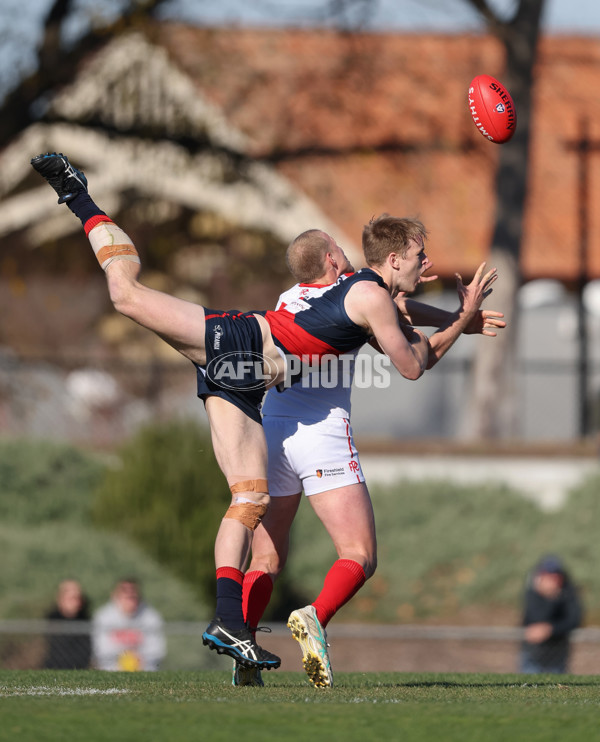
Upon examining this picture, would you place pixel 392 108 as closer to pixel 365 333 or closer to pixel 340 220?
pixel 340 220

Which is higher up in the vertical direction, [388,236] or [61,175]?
[61,175]

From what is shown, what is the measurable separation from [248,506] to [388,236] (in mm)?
1452

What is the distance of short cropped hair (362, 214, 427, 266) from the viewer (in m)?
6.06

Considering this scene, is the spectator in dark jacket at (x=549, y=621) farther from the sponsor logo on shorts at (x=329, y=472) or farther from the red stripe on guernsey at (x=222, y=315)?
the red stripe on guernsey at (x=222, y=315)

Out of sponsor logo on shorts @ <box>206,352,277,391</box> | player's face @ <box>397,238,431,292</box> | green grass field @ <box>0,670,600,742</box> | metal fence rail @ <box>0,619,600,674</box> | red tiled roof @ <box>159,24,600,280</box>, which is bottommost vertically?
metal fence rail @ <box>0,619,600,674</box>

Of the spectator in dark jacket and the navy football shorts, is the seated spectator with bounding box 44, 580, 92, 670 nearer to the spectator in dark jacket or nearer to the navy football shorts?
the spectator in dark jacket

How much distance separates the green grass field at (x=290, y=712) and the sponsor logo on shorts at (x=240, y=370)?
1.38 m

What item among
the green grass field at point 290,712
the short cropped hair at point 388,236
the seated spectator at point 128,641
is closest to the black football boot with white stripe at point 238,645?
the green grass field at point 290,712

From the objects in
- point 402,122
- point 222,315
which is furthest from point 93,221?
point 402,122

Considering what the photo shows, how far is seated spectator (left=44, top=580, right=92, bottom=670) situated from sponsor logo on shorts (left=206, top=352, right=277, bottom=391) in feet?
18.5

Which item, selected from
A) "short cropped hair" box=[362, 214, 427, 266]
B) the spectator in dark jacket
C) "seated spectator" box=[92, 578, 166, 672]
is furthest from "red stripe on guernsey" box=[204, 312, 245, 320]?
the spectator in dark jacket

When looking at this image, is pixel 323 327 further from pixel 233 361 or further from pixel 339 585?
pixel 339 585

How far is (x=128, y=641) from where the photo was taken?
10953mm

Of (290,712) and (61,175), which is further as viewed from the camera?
(61,175)
